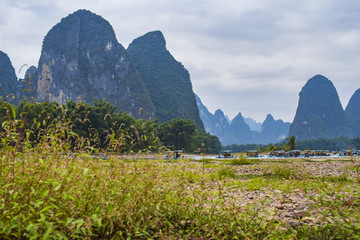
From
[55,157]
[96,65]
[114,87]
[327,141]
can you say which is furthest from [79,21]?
[55,157]

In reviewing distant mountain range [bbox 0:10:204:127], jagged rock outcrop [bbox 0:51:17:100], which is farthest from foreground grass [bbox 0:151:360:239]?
jagged rock outcrop [bbox 0:51:17:100]

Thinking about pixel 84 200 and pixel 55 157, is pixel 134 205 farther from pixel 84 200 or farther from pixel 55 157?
pixel 55 157

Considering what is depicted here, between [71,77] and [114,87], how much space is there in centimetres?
2674

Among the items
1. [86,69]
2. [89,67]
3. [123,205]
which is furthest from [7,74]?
[123,205]

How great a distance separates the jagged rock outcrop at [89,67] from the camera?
506 ft

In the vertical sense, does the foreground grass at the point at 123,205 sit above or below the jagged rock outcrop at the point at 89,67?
below

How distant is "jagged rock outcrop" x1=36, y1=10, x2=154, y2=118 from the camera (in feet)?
506

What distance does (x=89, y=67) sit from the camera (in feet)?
527

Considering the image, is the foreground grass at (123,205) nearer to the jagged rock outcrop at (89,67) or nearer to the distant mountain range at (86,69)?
the distant mountain range at (86,69)

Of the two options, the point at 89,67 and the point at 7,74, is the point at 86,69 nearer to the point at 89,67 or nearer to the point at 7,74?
the point at 89,67

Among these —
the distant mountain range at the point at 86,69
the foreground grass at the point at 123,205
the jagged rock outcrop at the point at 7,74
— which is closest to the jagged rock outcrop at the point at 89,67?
the distant mountain range at the point at 86,69

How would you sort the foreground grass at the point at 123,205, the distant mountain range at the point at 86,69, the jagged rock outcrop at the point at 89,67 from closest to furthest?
the foreground grass at the point at 123,205 → the distant mountain range at the point at 86,69 → the jagged rock outcrop at the point at 89,67

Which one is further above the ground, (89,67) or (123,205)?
(89,67)

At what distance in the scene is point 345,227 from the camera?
382 centimetres
